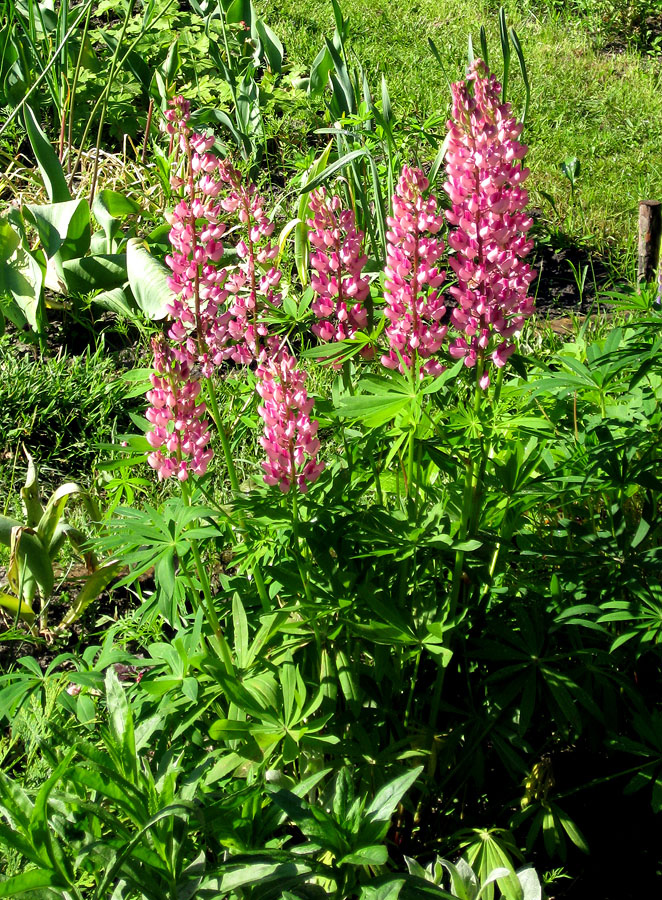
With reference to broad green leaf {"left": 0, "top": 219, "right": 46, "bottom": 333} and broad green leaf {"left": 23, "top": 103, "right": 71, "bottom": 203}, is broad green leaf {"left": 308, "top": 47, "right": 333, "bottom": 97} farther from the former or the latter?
broad green leaf {"left": 0, "top": 219, "right": 46, "bottom": 333}

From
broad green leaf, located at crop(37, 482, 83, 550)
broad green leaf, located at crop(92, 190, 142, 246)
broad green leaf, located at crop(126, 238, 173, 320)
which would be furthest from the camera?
broad green leaf, located at crop(92, 190, 142, 246)

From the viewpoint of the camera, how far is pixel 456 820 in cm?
198

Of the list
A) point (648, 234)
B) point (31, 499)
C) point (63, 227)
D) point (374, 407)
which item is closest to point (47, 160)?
point (63, 227)

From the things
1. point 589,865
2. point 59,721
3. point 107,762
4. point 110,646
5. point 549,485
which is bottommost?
point 589,865

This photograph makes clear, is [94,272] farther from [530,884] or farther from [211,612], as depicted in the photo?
[530,884]

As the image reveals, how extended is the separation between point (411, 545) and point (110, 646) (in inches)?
29.0

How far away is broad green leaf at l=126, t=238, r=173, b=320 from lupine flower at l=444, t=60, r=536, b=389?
5.92 feet

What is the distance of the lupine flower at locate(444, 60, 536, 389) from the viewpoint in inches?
64.2

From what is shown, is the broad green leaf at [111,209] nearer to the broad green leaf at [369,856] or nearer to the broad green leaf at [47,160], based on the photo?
the broad green leaf at [47,160]

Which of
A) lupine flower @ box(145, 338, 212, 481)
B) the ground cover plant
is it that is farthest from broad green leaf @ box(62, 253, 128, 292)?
lupine flower @ box(145, 338, 212, 481)

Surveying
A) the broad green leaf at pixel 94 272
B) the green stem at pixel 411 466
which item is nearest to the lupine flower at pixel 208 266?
the green stem at pixel 411 466

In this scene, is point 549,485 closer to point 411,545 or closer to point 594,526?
point 594,526

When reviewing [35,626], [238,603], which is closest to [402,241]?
[238,603]

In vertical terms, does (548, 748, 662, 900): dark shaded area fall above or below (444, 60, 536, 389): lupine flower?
below
